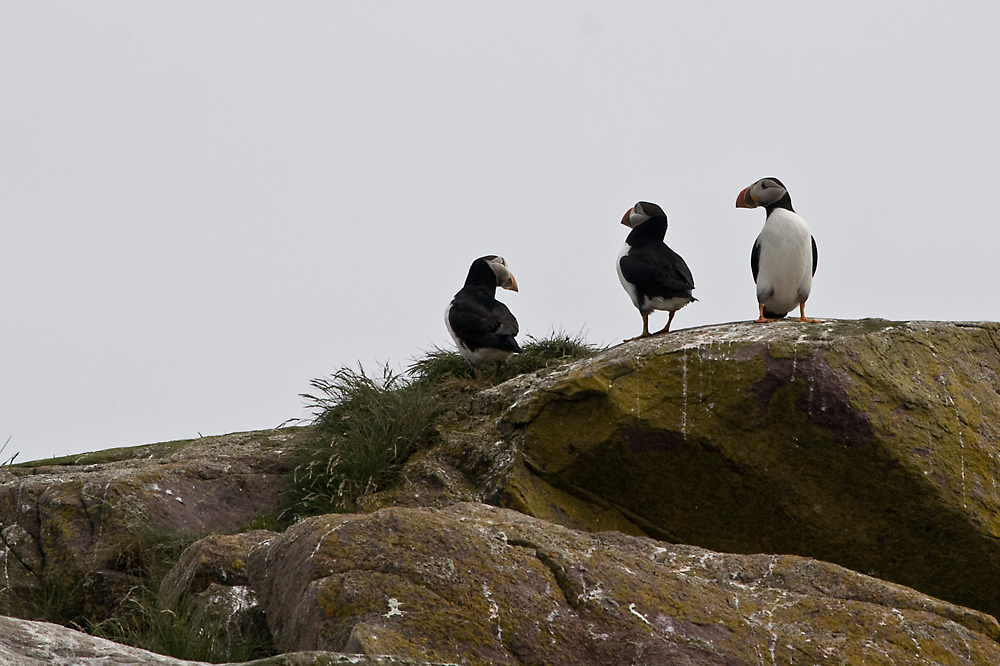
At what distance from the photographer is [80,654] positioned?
9.25 feet

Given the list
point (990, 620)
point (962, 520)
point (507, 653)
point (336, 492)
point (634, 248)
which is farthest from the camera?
point (634, 248)

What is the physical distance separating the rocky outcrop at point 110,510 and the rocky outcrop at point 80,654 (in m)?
3.19

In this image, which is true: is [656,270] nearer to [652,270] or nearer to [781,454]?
[652,270]

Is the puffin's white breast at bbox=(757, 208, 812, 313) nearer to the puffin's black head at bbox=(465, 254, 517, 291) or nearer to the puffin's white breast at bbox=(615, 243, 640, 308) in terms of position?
the puffin's white breast at bbox=(615, 243, 640, 308)

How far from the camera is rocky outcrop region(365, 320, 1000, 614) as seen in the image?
6.35m

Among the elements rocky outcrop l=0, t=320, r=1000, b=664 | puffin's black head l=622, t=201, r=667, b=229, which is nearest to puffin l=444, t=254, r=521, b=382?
rocky outcrop l=0, t=320, r=1000, b=664

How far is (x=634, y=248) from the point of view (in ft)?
28.5

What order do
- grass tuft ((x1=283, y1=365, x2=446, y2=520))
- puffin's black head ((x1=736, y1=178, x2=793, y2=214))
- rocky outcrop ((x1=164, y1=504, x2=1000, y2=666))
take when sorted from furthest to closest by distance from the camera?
puffin's black head ((x1=736, y1=178, x2=793, y2=214))
grass tuft ((x1=283, y1=365, x2=446, y2=520))
rocky outcrop ((x1=164, y1=504, x2=1000, y2=666))

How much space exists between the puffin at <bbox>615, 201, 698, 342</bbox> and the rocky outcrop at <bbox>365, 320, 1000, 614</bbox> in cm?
118

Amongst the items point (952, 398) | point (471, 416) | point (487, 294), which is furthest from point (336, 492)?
point (952, 398)

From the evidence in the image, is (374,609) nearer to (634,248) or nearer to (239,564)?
(239,564)

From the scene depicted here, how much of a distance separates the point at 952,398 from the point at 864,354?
2.12 ft

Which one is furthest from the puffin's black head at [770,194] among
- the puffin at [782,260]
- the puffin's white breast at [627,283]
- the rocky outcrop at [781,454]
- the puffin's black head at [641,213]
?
the rocky outcrop at [781,454]

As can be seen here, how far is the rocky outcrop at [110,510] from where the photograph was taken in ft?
20.8
